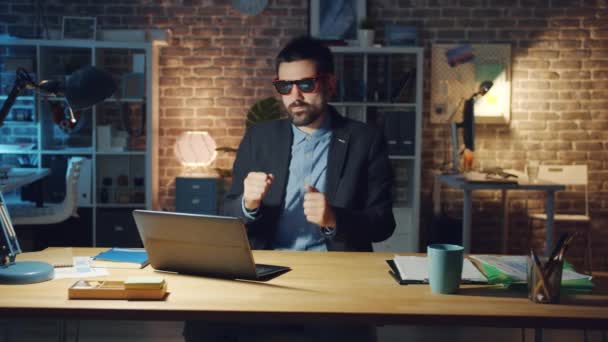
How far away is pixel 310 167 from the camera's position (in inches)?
102

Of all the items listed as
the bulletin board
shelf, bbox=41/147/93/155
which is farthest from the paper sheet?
the bulletin board

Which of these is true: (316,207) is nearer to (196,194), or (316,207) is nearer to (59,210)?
(59,210)

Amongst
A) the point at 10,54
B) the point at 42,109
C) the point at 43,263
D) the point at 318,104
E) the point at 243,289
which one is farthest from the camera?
the point at 10,54

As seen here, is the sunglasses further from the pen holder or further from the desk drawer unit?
the desk drawer unit

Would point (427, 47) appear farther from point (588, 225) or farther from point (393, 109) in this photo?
point (588, 225)

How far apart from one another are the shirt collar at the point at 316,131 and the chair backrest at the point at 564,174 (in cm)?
324

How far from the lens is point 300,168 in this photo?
259cm

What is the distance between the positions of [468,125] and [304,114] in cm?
283

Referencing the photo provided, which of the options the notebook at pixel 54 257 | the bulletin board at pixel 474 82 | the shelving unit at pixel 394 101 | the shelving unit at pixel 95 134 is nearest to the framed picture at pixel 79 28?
the shelving unit at pixel 95 134

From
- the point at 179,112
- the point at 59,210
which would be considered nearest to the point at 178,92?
the point at 179,112

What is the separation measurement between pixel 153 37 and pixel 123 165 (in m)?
1.10

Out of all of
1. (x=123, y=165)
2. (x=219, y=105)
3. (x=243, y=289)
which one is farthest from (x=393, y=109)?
(x=243, y=289)

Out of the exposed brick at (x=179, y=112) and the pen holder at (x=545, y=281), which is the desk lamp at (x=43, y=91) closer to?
the pen holder at (x=545, y=281)

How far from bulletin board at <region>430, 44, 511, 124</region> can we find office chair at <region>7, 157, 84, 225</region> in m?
2.87
